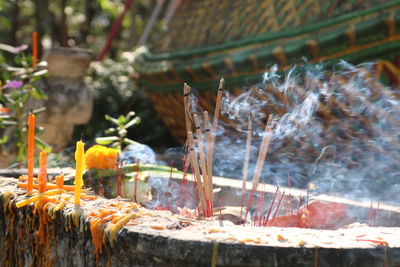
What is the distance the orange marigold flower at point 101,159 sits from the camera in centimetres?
339

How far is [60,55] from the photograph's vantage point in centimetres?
577

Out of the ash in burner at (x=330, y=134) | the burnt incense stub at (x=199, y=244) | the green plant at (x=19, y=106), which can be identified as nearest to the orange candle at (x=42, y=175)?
the burnt incense stub at (x=199, y=244)

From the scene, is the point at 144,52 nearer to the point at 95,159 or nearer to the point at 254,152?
the point at 254,152

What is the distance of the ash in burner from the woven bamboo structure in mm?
162

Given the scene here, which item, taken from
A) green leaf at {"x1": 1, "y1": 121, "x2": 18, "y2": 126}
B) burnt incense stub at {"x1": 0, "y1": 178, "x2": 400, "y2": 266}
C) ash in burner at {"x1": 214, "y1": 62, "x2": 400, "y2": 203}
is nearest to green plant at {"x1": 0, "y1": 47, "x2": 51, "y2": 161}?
green leaf at {"x1": 1, "y1": 121, "x2": 18, "y2": 126}

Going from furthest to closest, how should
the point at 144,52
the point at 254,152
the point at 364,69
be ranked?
the point at 144,52, the point at 364,69, the point at 254,152

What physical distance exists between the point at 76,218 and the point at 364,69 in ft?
10.5

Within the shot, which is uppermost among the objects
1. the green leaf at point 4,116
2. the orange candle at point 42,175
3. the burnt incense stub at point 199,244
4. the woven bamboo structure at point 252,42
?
the woven bamboo structure at point 252,42

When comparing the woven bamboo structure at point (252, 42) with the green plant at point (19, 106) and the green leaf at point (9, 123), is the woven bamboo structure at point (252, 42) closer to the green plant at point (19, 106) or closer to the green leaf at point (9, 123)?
the green plant at point (19, 106)

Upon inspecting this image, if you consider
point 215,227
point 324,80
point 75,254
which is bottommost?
point 75,254

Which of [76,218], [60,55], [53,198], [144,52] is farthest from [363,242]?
[144,52]

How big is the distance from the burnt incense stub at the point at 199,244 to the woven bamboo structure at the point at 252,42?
2.44m

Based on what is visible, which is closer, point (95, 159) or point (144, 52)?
point (95, 159)

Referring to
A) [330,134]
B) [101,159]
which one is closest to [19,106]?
[101,159]
